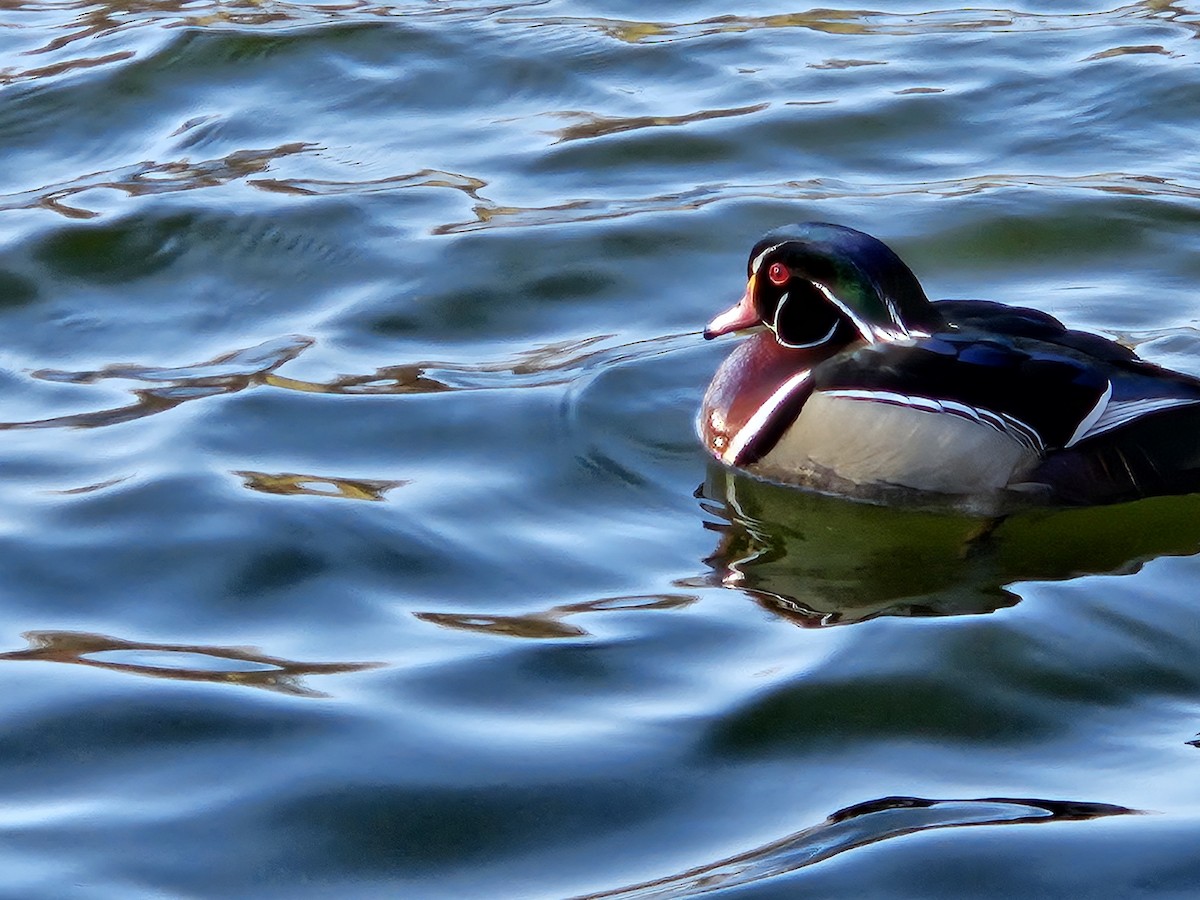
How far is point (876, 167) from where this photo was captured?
9977 mm

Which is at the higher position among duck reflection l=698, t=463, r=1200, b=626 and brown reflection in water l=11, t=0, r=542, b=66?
brown reflection in water l=11, t=0, r=542, b=66

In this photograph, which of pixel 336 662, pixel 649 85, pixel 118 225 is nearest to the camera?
pixel 336 662

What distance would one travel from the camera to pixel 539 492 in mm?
6742

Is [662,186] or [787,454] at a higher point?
[662,186]

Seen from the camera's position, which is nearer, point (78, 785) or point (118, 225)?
point (78, 785)

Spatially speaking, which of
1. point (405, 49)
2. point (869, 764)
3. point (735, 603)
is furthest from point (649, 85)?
point (869, 764)

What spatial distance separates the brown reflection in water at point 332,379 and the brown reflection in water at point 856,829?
3.33 m

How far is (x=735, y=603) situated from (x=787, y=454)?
1102 millimetres

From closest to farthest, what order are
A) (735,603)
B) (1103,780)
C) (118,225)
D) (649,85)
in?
(1103,780), (735,603), (118,225), (649,85)

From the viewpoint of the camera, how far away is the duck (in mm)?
6434

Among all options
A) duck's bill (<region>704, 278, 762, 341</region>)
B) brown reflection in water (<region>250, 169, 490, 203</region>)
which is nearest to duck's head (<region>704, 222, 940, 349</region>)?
duck's bill (<region>704, 278, 762, 341</region>)

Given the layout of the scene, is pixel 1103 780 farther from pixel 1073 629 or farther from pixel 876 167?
pixel 876 167

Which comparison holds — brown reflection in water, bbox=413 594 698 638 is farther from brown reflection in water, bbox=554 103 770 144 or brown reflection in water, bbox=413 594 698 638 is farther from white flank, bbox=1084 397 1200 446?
brown reflection in water, bbox=554 103 770 144

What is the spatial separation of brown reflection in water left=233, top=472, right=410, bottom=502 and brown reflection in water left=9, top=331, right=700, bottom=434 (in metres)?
0.80
